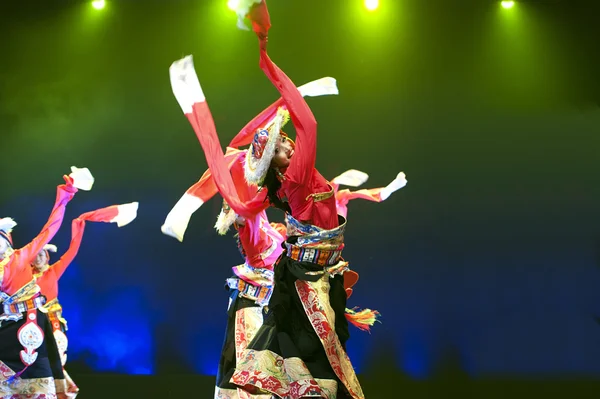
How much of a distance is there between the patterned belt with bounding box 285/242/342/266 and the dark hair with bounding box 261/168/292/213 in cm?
17

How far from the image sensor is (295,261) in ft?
7.66

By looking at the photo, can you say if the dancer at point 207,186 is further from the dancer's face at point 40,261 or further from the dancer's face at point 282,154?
the dancer's face at point 40,261

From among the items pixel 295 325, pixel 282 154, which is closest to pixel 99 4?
pixel 282 154

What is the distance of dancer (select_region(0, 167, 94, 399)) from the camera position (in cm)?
384

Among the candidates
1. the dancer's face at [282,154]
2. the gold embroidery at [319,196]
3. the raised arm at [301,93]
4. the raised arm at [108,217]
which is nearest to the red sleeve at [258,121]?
the raised arm at [301,93]

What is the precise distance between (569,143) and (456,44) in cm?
120

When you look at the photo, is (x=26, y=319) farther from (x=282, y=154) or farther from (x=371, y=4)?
(x=371, y=4)

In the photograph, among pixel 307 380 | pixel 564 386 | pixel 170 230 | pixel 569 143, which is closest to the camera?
pixel 307 380

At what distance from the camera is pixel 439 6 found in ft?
17.3

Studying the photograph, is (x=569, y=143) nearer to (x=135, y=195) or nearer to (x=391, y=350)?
(x=391, y=350)

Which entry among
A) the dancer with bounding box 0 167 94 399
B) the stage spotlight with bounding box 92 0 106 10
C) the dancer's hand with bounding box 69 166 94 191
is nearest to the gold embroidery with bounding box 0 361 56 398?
the dancer with bounding box 0 167 94 399

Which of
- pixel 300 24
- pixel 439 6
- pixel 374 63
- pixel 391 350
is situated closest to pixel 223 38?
pixel 300 24

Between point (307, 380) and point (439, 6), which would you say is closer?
point (307, 380)

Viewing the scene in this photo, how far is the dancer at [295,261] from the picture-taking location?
2199mm
